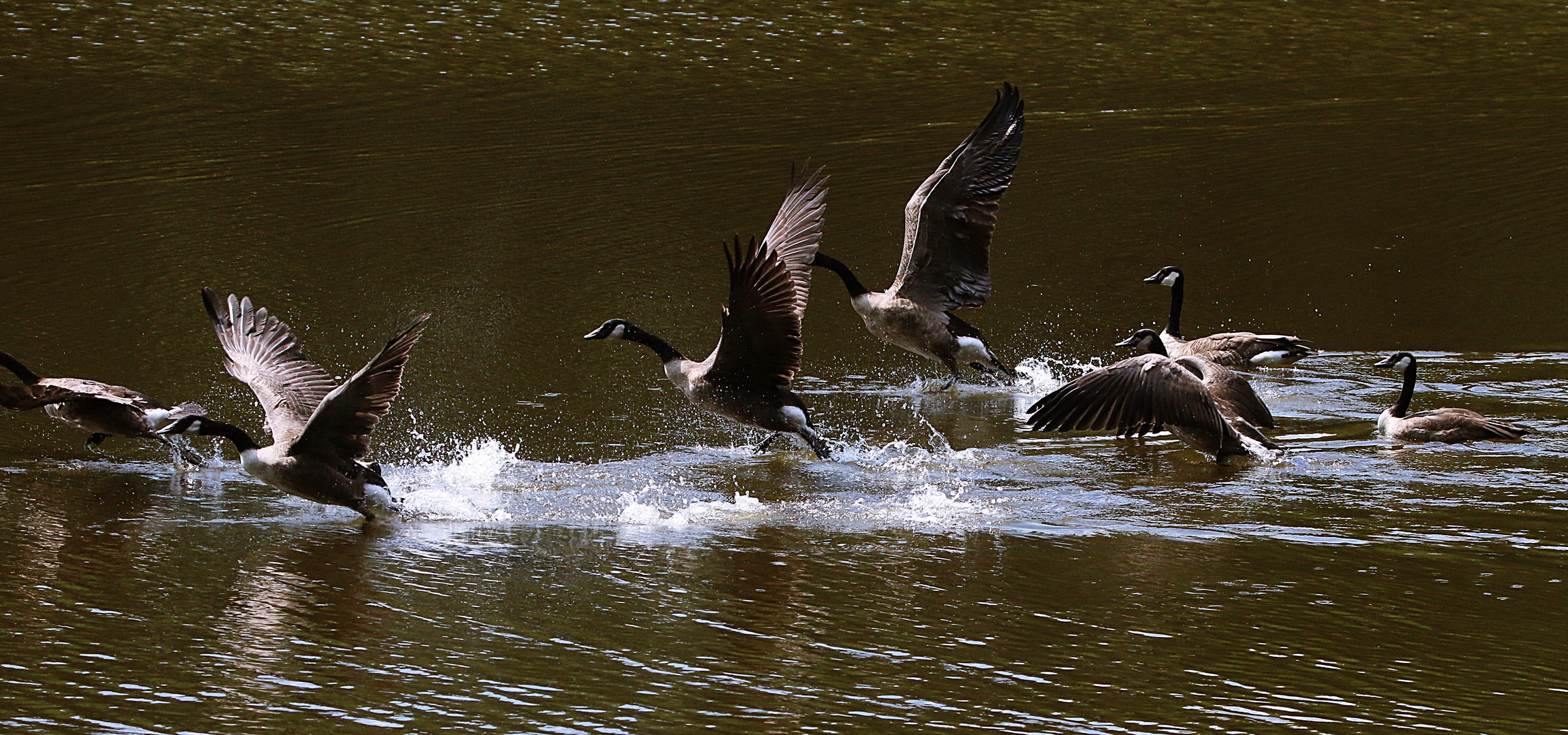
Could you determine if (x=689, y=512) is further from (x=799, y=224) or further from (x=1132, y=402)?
(x=799, y=224)

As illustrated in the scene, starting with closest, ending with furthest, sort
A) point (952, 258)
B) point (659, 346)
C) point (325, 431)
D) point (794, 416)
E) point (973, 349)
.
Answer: point (325, 431)
point (794, 416)
point (659, 346)
point (973, 349)
point (952, 258)

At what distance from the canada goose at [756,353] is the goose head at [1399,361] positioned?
3575 mm

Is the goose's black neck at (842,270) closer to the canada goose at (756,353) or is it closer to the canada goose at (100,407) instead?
the canada goose at (756,353)

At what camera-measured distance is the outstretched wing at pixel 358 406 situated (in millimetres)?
7117

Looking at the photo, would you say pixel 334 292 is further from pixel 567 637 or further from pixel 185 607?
pixel 567 637

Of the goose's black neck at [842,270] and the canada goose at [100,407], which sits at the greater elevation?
→ the goose's black neck at [842,270]

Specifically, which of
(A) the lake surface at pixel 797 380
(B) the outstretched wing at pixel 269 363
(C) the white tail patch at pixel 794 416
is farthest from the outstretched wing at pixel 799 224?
(B) the outstretched wing at pixel 269 363

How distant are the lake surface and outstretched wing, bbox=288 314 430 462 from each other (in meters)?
0.44

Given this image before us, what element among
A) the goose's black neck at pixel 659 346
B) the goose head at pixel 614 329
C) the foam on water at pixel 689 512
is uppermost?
the goose head at pixel 614 329

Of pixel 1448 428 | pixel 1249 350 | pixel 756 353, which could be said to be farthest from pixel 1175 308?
pixel 756 353

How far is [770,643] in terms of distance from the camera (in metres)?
5.93

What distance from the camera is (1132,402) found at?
28.5 feet

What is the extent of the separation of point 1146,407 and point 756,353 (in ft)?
6.99

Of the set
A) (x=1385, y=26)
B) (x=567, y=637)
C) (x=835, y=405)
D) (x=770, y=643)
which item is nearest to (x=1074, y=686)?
(x=770, y=643)
